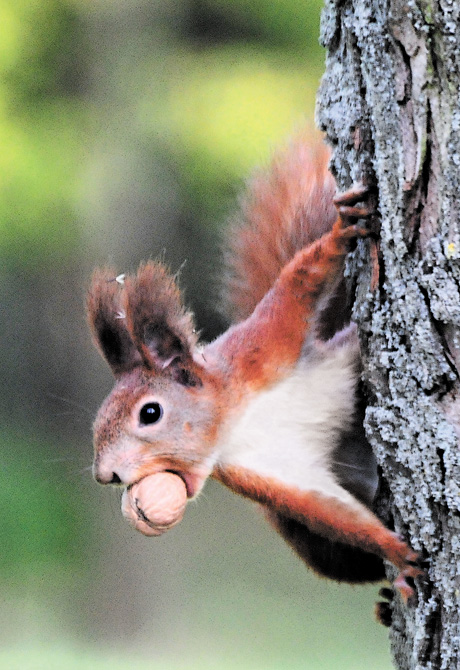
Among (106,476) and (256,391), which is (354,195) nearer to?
(256,391)

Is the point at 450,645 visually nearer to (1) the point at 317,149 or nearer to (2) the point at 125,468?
(2) the point at 125,468

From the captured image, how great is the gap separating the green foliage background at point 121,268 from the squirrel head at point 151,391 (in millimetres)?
1541

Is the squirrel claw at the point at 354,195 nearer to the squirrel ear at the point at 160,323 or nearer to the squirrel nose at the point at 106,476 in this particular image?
the squirrel ear at the point at 160,323

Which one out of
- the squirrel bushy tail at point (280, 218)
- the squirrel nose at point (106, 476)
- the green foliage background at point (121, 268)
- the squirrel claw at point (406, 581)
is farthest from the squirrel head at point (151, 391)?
the green foliage background at point (121, 268)

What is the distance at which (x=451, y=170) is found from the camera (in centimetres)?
79

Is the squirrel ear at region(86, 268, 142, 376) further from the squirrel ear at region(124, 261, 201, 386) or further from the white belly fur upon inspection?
the white belly fur

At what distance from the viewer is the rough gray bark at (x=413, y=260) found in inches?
31.5

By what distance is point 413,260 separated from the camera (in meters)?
0.84

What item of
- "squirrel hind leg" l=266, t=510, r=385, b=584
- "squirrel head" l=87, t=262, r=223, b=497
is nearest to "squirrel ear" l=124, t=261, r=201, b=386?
"squirrel head" l=87, t=262, r=223, b=497

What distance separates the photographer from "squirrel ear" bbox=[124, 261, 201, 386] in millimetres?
1021

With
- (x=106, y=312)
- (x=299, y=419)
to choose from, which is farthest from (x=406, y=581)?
(x=106, y=312)

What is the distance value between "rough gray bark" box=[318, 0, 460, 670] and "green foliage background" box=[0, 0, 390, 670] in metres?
1.70

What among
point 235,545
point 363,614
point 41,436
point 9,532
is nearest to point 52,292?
point 41,436

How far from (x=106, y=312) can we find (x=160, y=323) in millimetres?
82
